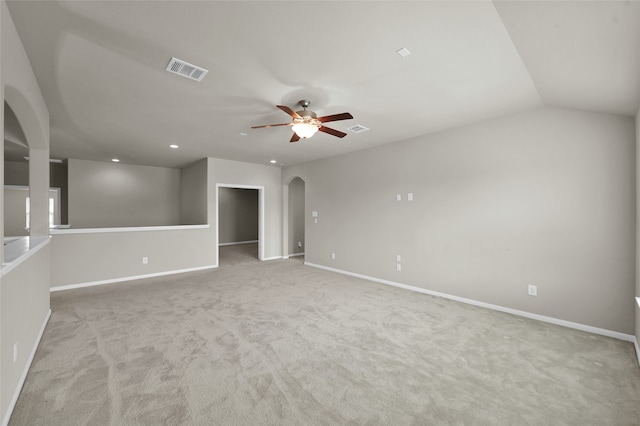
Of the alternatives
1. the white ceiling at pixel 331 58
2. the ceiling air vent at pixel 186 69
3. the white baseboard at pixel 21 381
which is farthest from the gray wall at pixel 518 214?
the white baseboard at pixel 21 381

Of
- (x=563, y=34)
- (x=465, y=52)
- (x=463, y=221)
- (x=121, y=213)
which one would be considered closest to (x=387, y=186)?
(x=463, y=221)

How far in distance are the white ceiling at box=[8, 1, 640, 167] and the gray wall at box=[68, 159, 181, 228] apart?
396cm

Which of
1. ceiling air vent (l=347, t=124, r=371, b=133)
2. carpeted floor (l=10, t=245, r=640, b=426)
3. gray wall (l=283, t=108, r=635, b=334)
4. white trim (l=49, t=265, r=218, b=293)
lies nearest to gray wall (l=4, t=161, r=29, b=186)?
white trim (l=49, t=265, r=218, b=293)

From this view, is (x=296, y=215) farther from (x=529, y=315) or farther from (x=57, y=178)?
(x=57, y=178)

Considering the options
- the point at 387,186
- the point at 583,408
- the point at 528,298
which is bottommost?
the point at 583,408

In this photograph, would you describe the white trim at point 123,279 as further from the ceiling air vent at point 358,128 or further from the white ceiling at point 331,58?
the ceiling air vent at point 358,128

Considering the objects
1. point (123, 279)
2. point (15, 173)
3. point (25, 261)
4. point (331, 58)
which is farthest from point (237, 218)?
point (331, 58)

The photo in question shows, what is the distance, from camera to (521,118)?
136 inches

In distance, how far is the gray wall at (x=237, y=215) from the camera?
10070 millimetres

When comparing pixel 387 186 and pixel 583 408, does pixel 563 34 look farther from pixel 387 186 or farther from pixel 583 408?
pixel 387 186

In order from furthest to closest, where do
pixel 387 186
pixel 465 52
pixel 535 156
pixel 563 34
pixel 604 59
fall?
pixel 387 186 → pixel 535 156 → pixel 465 52 → pixel 604 59 → pixel 563 34

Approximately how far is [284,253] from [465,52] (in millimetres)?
6373

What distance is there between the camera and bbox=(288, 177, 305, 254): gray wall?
7914 millimetres

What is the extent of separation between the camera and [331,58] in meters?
2.24
